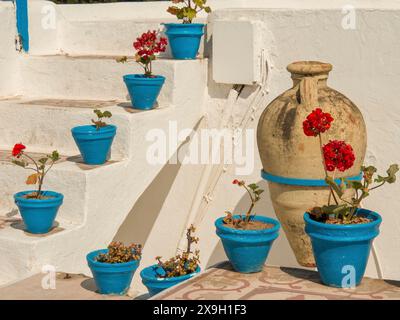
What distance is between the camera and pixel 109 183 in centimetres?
488

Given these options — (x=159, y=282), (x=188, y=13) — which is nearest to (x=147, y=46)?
(x=188, y=13)

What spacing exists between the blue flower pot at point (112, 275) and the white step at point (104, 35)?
2.44 meters

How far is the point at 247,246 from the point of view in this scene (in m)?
4.09

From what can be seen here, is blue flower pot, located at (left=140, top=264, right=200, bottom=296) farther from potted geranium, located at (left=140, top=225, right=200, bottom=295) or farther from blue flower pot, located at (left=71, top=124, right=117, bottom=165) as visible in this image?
blue flower pot, located at (left=71, top=124, right=117, bottom=165)

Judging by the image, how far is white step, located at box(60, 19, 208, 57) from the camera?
6.32m

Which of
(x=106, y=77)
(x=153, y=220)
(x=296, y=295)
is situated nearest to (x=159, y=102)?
(x=106, y=77)

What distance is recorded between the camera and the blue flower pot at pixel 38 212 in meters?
4.36

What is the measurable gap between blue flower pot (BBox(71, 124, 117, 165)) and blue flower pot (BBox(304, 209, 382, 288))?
1.51 m

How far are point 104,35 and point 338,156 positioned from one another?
3.19 metres

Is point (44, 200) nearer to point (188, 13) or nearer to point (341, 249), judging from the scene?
point (341, 249)

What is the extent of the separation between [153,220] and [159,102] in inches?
34.0

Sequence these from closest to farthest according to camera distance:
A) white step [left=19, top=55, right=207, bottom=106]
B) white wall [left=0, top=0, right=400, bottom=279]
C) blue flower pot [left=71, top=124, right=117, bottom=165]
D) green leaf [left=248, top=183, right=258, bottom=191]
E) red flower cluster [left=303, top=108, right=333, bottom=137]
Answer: red flower cluster [left=303, top=108, right=333, bottom=137], green leaf [left=248, top=183, right=258, bottom=191], blue flower pot [left=71, top=124, right=117, bottom=165], white wall [left=0, top=0, right=400, bottom=279], white step [left=19, top=55, right=207, bottom=106]

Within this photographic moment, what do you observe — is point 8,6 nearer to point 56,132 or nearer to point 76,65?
point 76,65

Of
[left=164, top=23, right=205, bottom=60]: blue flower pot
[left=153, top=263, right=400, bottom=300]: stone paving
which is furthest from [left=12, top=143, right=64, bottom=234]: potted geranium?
[left=164, top=23, right=205, bottom=60]: blue flower pot
